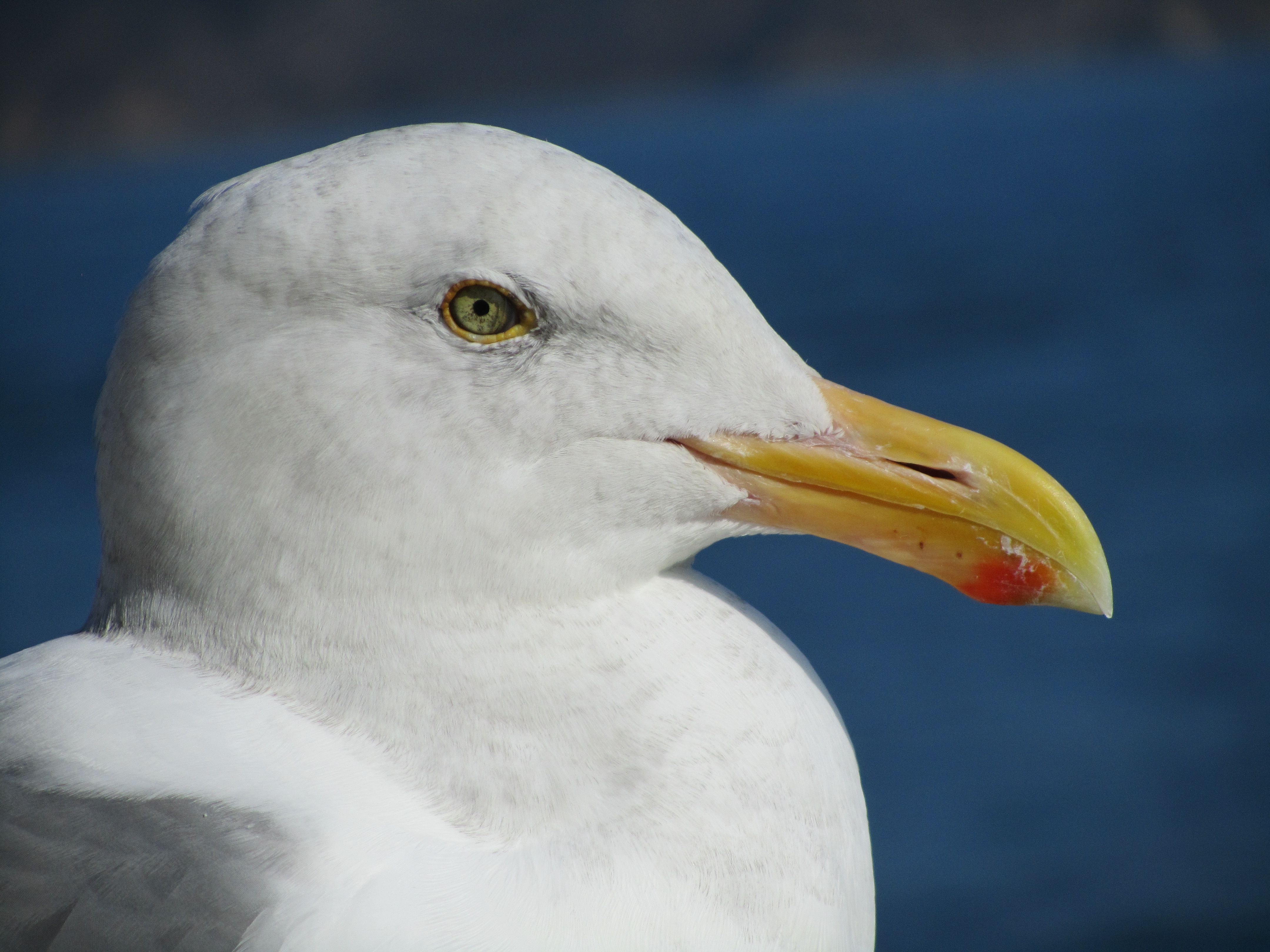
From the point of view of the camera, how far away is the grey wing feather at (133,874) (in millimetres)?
1035

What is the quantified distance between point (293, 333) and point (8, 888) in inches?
23.0

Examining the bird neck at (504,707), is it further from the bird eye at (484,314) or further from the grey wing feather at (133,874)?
the bird eye at (484,314)

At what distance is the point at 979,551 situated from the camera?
1234mm

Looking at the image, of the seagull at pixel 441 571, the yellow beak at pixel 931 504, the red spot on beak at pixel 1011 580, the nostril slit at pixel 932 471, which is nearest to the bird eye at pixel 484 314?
the seagull at pixel 441 571

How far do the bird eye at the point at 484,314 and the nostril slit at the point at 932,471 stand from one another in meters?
0.43

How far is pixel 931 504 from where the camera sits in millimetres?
1229

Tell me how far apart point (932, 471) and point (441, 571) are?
0.54m

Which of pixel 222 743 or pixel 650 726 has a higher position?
pixel 650 726

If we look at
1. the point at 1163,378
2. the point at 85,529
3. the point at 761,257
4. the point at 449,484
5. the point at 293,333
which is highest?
the point at 761,257

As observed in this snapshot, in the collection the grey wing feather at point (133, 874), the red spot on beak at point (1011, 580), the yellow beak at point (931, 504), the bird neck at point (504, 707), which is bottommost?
the grey wing feather at point (133, 874)

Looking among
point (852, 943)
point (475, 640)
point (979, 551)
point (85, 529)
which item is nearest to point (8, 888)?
point (475, 640)

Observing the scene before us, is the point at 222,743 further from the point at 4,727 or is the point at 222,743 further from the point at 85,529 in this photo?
the point at 85,529

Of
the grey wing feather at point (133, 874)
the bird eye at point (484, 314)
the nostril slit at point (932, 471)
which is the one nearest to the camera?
the grey wing feather at point (133, 874)

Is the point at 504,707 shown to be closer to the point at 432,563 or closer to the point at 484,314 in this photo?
the point at 432,563
